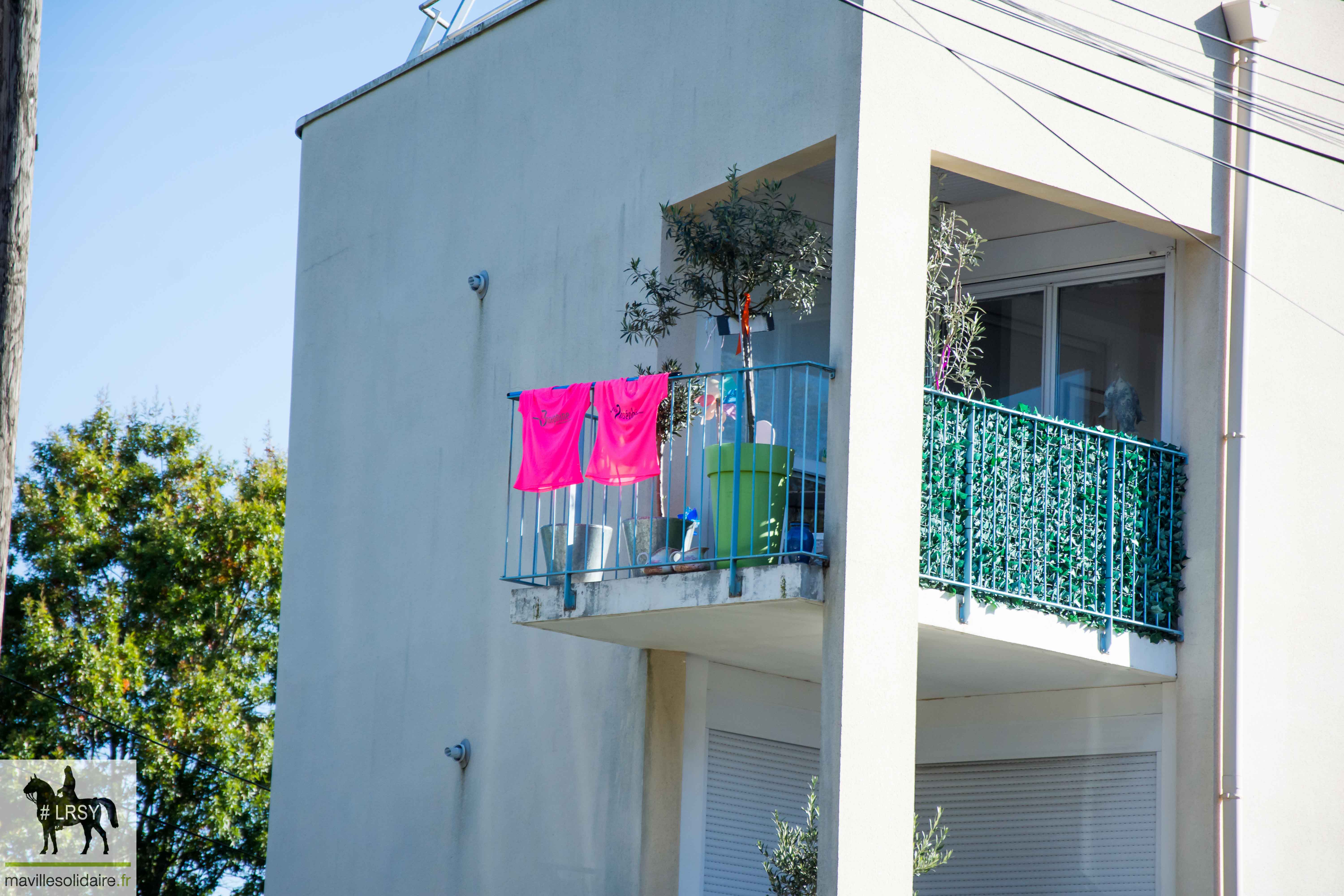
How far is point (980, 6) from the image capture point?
32.8 ft

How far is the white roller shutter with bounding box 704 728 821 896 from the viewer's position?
1071 cm

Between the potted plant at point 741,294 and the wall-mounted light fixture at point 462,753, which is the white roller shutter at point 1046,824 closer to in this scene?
the potted plant at point 741,294

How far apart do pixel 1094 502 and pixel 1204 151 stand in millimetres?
2453

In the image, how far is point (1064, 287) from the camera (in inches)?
469

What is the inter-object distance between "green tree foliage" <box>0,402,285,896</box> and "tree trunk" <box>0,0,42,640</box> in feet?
60.1

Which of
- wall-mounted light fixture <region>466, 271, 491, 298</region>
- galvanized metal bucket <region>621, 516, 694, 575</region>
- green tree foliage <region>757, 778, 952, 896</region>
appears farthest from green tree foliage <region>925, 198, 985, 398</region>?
wall-mounted light fixture <region>466, 271, 491, 298</region>

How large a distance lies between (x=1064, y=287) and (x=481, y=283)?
4262 millimetres

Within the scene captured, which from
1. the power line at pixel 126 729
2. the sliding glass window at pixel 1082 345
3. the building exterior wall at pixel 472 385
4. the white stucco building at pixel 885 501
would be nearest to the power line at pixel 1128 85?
the white stucco building at pixel 885 501

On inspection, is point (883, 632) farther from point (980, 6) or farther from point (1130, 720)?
point (980, 6)

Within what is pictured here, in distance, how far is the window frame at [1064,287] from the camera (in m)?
11.1

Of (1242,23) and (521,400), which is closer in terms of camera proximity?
(521,400)

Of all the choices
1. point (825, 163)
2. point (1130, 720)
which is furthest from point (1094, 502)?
point (825, 163)

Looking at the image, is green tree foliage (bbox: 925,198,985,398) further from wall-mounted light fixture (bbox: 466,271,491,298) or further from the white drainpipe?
wall-mounted light fixture (bbox: 466,271,491,298)

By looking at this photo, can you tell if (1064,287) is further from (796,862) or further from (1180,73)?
(796,862)
